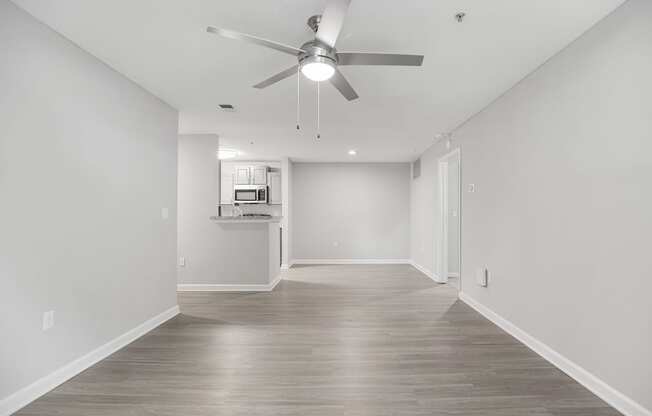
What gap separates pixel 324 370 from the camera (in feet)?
8.27

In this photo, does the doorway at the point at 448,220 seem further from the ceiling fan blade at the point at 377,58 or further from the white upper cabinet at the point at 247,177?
the white upper cabinet at the point at 247,177

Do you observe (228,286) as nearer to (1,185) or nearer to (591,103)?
(1,185)

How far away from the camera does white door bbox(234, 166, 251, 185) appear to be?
7.52 meters

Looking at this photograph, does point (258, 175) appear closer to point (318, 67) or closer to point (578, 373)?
point (318, 67)

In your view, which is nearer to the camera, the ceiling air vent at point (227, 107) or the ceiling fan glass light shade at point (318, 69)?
the ceiling fan glass light shade at point (318, 69)

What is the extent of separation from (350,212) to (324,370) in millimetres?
5613

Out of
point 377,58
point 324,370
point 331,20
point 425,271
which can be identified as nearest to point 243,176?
point 425,271

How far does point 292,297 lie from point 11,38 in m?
3.79

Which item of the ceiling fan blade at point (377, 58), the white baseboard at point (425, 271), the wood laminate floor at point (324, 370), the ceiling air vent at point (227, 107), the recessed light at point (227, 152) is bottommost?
the wood laminate floor at point (324, 370)

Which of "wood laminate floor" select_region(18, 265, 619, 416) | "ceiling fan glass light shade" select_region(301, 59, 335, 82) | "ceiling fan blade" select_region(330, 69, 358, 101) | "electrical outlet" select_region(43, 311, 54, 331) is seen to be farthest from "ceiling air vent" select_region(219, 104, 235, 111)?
"electrical outlet" select_region(43, 311, 54, 331)

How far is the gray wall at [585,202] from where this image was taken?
1.91 metres

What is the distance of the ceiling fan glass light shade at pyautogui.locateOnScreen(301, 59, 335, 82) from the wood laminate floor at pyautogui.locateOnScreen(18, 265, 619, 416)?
1.99 meters

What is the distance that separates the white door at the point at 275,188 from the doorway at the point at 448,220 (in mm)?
3522

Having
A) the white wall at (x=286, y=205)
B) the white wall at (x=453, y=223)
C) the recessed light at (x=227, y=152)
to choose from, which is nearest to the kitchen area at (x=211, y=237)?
the recessed light at (x=227, y=152)
